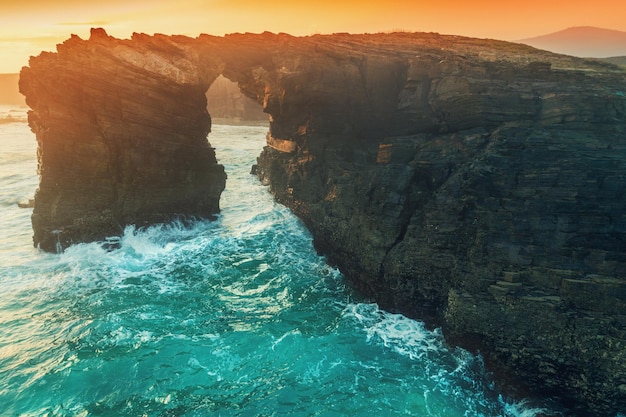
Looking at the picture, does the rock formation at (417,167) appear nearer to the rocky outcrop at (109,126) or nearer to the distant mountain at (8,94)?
the rocky outcrop at (109,126)

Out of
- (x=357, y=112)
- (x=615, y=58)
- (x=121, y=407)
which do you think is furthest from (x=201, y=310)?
(x=615, y=58)

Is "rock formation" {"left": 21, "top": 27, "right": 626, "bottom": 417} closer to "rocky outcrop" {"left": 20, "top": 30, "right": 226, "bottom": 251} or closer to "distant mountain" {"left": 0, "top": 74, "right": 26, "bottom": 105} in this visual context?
"rocky outcrop" {"left": 20, "top": 30, "right": 226, "bottom": 251}

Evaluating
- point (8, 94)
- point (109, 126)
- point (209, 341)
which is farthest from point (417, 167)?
point (8, 94)

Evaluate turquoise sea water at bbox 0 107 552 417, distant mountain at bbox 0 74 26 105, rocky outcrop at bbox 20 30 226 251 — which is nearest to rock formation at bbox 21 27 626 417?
rocky outcrop at bbox 20 30 226 251

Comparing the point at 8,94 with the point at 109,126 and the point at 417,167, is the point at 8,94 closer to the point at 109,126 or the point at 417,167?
the point at 109,126

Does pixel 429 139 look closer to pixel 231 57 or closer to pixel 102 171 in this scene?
pixel 231 57
